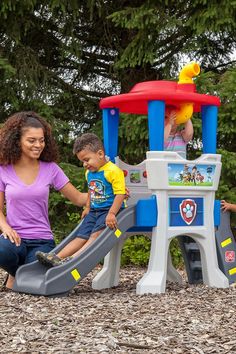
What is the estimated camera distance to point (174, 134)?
582 cm

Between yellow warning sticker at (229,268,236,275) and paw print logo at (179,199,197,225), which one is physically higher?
paw print logo at (179,199,197,225)

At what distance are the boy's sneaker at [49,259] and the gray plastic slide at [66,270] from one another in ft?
0.15

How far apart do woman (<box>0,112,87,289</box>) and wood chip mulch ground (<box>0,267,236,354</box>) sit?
33cm

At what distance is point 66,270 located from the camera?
5035mm

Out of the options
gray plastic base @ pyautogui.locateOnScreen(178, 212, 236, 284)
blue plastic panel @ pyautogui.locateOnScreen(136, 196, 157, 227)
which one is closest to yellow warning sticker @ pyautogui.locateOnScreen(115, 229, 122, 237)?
blue plastic panel @ pyautogui.locateOnScreen(136, 196, 157, 227)

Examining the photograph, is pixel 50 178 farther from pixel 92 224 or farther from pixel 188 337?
pixel 188 337

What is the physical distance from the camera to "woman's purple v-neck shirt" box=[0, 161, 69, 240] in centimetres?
527

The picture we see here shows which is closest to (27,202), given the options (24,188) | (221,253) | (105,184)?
(24,188)

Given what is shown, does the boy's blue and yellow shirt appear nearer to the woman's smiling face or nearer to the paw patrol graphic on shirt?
the paw patrol graphic on shirt

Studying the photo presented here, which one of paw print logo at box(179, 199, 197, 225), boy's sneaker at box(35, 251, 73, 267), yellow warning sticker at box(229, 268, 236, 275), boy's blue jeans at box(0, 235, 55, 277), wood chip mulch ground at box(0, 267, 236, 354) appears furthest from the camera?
yellow warning sticker at box(229, 268, 236, 275)

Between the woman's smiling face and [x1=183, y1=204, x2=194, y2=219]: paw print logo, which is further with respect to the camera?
[x1=183, y1=204, x2=194, y2=219]: paw print logo

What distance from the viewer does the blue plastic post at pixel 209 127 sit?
5871 millimetres

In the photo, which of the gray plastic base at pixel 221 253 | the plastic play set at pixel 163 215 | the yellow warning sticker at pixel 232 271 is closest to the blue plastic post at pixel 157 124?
the plastic play set at pixel 163 215

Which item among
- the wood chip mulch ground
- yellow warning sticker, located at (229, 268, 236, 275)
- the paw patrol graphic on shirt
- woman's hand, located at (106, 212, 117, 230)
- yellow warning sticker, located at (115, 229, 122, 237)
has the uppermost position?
the paw patrol graphic on shirt
